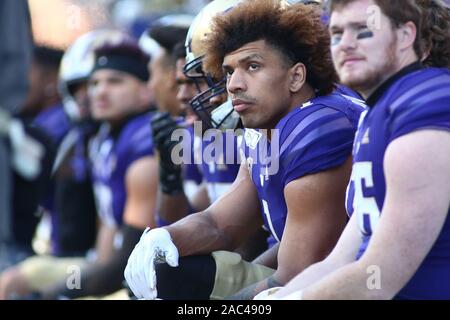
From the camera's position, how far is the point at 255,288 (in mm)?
4051

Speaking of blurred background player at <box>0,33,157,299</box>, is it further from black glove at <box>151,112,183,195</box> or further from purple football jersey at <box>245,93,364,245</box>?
purple football jersey at <box>245,93,364,245</box>

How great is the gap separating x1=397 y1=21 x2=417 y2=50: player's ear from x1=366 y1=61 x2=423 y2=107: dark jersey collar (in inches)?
2.6

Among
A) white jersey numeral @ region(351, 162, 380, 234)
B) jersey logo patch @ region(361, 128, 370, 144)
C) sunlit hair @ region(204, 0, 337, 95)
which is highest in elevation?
sunlit hair @ region(204, 0, 337, 95)

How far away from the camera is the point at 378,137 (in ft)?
11.2

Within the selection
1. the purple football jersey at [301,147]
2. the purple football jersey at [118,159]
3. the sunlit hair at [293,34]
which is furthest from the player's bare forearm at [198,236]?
the purple football jersey at [118,159]

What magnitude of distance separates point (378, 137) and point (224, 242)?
1.33 metres

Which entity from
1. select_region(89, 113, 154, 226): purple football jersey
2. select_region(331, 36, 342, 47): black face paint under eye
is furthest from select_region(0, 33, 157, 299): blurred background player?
select_region(331, 36, 342, 47): black face paint under eye

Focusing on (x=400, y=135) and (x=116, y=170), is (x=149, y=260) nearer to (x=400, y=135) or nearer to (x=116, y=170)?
(x=400, y=135)

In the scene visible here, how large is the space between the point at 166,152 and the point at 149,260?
5.05 ft

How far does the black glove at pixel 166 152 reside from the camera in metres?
5.61

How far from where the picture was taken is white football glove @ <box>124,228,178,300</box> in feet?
13.5

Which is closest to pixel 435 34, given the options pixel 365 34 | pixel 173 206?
pixel 365 34

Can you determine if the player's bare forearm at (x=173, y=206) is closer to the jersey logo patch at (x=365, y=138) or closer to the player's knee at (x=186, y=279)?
the player's knee at (x=186, y=279)
